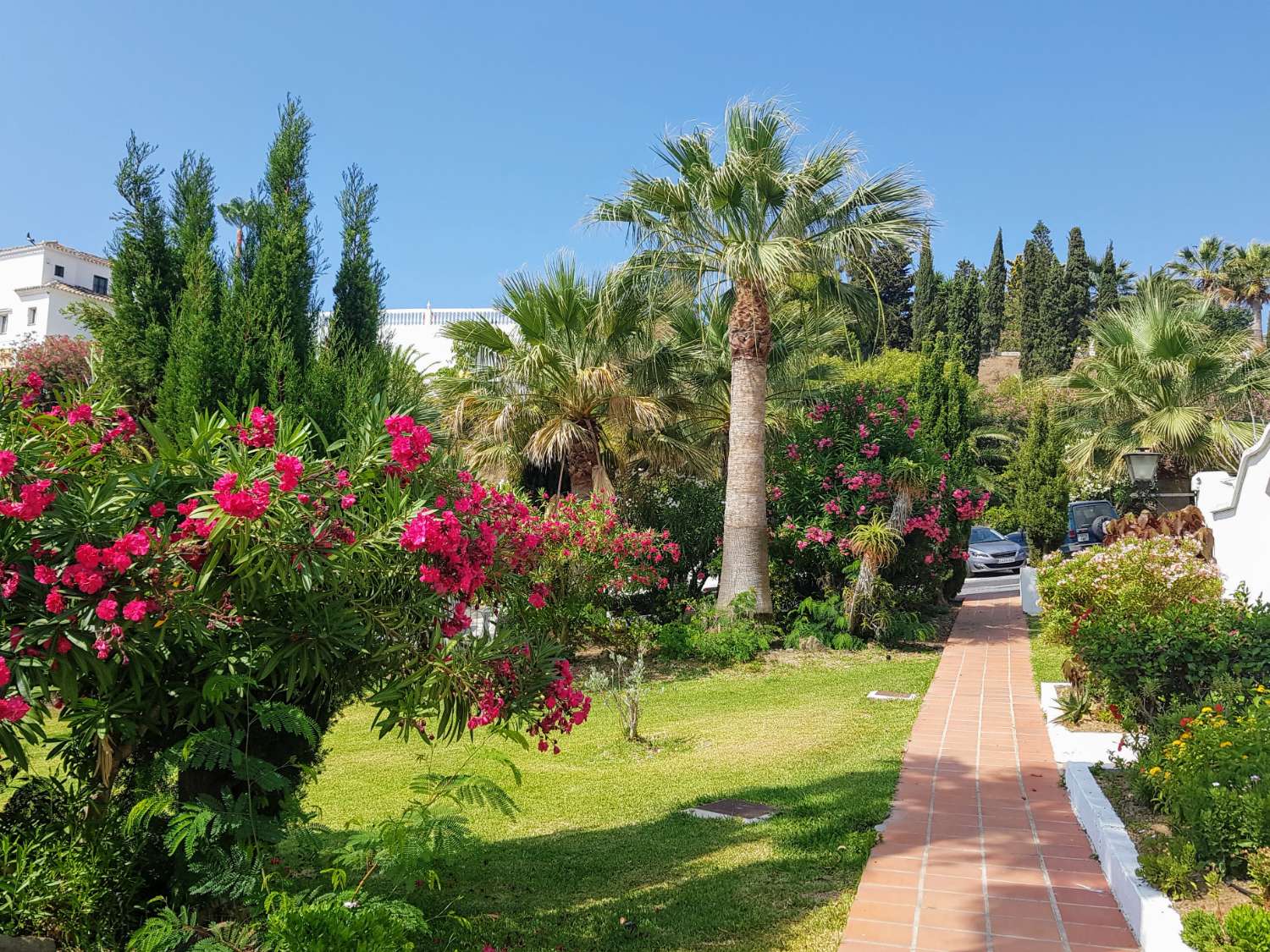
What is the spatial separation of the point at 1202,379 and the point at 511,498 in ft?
52.8

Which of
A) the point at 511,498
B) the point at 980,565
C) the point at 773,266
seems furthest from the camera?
the point at 980,565

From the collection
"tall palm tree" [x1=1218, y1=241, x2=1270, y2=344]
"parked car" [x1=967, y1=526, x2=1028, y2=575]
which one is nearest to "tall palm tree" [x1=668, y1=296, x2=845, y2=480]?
"parked car" [x1=967, y1=526, x2=1028, y2=575]

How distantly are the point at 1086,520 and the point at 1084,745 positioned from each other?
16.9 meters

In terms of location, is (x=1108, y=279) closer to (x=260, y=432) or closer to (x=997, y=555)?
(x=997, y=555)

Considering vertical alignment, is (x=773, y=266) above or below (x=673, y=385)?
above

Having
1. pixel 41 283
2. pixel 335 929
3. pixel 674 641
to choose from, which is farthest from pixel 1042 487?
pixel 41 283

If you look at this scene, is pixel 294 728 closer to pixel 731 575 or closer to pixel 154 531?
pixel 154 531

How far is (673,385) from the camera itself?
53.4 ft

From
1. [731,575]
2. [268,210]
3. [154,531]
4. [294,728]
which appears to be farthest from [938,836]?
[731,575]

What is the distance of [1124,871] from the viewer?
4793 mm

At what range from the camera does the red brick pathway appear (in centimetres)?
456

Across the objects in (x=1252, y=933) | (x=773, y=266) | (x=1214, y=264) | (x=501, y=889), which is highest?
(x=1214, y=264)

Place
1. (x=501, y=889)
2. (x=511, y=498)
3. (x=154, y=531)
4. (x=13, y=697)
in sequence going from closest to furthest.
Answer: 1. (x=13, y=697)
2. (x=154, y=531)
3. (x=511, y=498)
4. (x=501, y=889)

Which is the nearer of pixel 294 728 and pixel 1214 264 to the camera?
pixel 294 728
